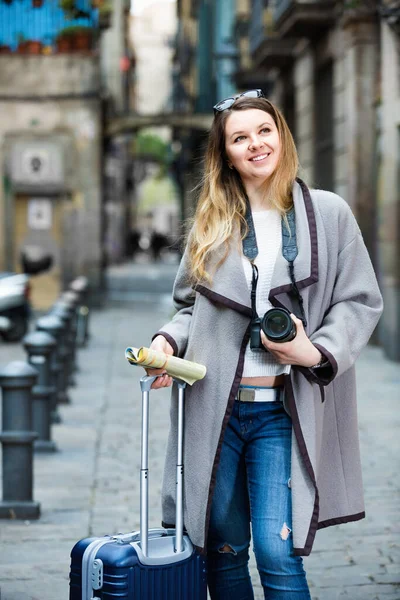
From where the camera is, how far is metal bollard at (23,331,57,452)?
7.50 meters

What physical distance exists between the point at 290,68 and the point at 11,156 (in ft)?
17.9

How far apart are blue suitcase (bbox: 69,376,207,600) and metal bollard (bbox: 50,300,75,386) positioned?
713 cm

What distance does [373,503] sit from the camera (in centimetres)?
594

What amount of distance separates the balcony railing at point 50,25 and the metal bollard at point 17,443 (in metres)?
16.1

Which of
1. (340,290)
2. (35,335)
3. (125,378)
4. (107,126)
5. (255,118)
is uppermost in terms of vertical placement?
(107,126)

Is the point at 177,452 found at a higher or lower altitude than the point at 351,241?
lower

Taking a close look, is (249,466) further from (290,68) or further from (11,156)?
(11,156)

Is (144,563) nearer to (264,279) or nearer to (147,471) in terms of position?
(147,471)

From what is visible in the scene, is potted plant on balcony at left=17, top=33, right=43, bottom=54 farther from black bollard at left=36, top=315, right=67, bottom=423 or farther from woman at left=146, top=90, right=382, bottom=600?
woman at left=146, top=90, right=382, bottom=600

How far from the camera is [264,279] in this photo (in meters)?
3.10

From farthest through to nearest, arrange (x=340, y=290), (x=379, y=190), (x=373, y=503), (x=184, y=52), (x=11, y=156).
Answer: (x=184, y=52) < (x=11, y=156) < (x=379, y=190) < (x=373, y=503) < (x=340, y=290)

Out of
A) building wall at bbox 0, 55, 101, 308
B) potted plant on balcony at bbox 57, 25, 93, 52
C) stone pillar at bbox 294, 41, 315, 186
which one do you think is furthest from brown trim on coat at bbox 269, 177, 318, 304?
potted plant on balcony at bbox 57, 25, 93, 52

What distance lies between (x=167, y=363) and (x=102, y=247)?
18660 mm

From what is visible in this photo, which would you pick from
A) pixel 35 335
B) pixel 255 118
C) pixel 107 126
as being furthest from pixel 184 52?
pixel 255 118
